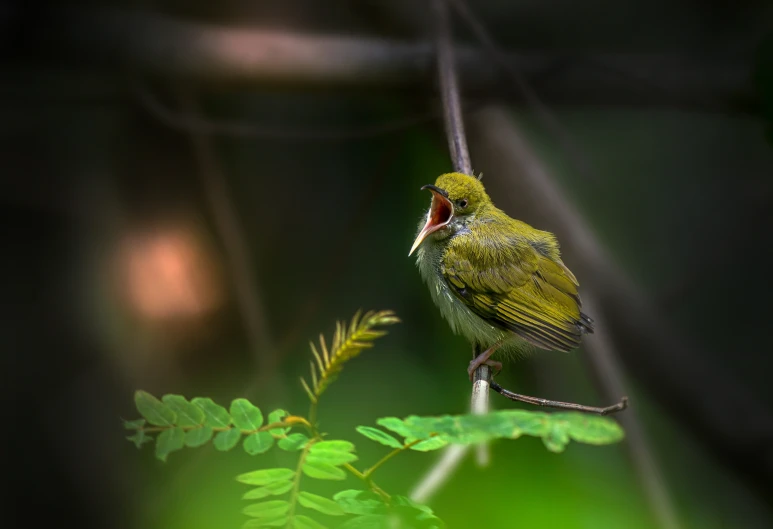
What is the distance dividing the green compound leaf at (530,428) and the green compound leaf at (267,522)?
0.53 feet

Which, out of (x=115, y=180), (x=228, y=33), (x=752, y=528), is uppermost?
(x=228, y=33)

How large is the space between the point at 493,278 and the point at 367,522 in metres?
0.92

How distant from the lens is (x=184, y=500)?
1.35 meters

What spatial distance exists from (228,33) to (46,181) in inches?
28.3

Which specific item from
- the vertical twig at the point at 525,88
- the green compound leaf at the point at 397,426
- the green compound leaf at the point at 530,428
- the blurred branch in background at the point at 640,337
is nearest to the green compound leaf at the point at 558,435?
the green compound leaf at the point at 530,428

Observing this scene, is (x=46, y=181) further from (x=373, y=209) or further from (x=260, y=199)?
(x=373, y=209)

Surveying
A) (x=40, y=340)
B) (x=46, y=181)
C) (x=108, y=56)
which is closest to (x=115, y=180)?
(x=46, y=181)

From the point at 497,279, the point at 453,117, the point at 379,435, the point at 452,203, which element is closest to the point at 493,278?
the point at 497,279

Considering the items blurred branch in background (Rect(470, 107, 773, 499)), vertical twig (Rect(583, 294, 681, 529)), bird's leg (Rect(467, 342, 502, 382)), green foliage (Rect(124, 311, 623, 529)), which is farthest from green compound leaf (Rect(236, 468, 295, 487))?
blurred branch in background (Rect(470, 107, 773, 499))

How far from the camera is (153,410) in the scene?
723mm

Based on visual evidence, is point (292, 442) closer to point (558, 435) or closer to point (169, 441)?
point (169, 441)

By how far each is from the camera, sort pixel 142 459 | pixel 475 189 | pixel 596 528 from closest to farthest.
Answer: pixel 596 528, pixel 475 189, pixel 142 459

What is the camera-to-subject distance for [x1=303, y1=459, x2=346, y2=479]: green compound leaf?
2.26ft

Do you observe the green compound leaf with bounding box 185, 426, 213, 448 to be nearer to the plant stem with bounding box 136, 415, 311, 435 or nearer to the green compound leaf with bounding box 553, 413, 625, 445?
the plant stem with bounding box 136, 415, 311, 435
